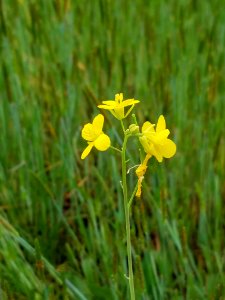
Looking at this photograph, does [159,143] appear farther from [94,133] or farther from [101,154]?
[101,154]

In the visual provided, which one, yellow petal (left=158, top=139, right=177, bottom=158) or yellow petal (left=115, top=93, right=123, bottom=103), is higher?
yellow petal (left=115, top=93, right=123, bottom=103)

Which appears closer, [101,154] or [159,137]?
[159,137]

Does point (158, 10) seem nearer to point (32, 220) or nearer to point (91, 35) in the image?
point (91, 35)

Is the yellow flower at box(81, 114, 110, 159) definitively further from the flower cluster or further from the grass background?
the grass background

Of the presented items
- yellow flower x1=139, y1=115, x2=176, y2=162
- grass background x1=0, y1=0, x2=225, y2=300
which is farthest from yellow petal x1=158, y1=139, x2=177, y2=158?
grass background x1=0, y1=0, x2=225, y2=300

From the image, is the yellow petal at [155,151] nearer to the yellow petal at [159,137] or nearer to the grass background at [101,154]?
the yellow petal at [159,137]

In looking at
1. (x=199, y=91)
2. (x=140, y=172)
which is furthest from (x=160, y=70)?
(x=140, y=172)

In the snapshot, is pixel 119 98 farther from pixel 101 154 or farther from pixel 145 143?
pixel 101 154

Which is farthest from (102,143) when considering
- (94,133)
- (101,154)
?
(101,154)
